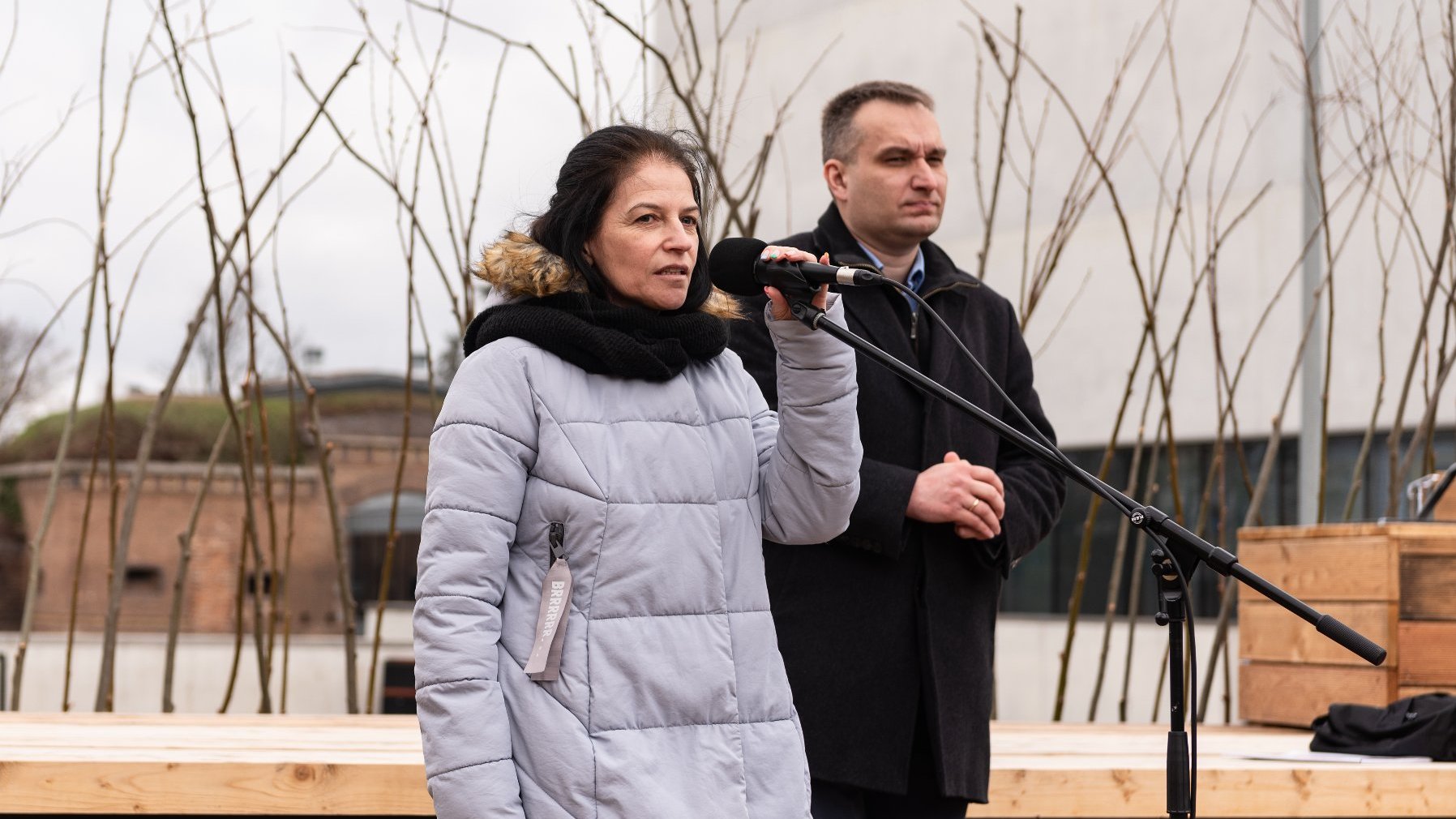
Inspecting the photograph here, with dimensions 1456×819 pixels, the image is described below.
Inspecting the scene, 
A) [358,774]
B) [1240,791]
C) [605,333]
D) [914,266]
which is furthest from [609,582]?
[1240,791]

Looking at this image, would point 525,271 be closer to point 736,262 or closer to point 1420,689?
point 736,262

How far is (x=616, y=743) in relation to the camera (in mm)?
1503

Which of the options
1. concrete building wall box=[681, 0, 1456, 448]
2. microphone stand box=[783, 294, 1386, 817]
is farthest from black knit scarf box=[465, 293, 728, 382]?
concrete building wall box=[681, 0, 1456, 448]

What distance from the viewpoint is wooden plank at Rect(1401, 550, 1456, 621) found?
11.1ft

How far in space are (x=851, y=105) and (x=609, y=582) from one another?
1.00 m

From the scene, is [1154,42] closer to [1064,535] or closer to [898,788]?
[1064,535]

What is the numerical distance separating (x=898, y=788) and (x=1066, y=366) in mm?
10694

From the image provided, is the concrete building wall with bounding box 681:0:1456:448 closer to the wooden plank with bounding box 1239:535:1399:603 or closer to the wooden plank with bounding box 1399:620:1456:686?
the wooden plank with bounding box 1239:535:1399:603

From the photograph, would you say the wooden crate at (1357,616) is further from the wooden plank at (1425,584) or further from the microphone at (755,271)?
the microphone at (755,271)

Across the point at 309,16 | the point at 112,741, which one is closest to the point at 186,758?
the point at 112,741

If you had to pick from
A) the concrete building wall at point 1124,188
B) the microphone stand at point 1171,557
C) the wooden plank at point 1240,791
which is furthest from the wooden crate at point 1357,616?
the concrete building wall at point 1124,188

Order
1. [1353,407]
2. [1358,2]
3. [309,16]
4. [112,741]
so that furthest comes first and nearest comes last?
[1353,407] < [1358,2] < [309,16] < [112,741]

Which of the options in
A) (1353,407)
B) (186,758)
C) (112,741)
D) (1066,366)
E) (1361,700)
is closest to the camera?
(186,758)

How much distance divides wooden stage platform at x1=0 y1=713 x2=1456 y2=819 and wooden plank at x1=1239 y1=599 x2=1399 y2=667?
0.87 feet
